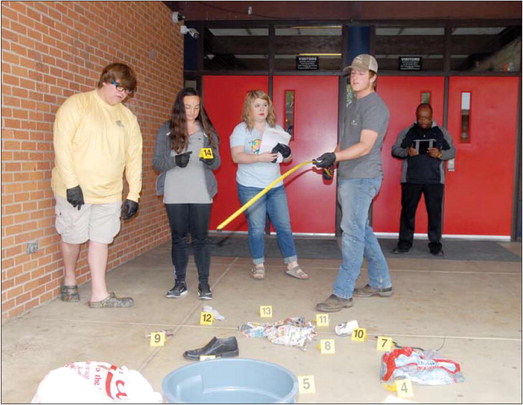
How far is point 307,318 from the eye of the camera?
12.4 ft

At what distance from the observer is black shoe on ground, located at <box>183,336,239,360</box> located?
A: 3.01 metres

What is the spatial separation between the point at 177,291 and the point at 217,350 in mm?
1264

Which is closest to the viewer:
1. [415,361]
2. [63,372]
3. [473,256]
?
[63,372]

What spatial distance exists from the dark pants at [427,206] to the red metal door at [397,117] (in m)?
0.91

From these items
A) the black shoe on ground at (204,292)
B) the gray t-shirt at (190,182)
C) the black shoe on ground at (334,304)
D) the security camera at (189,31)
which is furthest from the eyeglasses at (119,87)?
the security camera at (189,31)

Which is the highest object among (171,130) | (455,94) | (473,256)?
(455,94)

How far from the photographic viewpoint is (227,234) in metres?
7.23

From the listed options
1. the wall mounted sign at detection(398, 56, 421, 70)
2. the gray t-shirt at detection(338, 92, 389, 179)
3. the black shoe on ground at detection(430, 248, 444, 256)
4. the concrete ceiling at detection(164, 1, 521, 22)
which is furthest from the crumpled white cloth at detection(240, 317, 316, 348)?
the concrete ceiling at detection(164, 1, 521, 22)

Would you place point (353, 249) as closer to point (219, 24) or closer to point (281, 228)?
point (281, 228)

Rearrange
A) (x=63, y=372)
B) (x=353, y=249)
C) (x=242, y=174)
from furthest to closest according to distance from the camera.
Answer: (x=242, y=174), (x=353, y=249), (x=63, y=372)

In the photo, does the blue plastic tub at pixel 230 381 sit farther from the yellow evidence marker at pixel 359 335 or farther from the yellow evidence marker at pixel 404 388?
the yellow evidence marker at pixel 359 335

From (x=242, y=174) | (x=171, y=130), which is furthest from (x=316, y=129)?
(x=171, y=130)

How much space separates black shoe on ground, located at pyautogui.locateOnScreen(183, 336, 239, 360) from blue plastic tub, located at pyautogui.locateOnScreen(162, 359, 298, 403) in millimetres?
612

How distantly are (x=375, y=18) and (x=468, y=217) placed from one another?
9.55 feet
